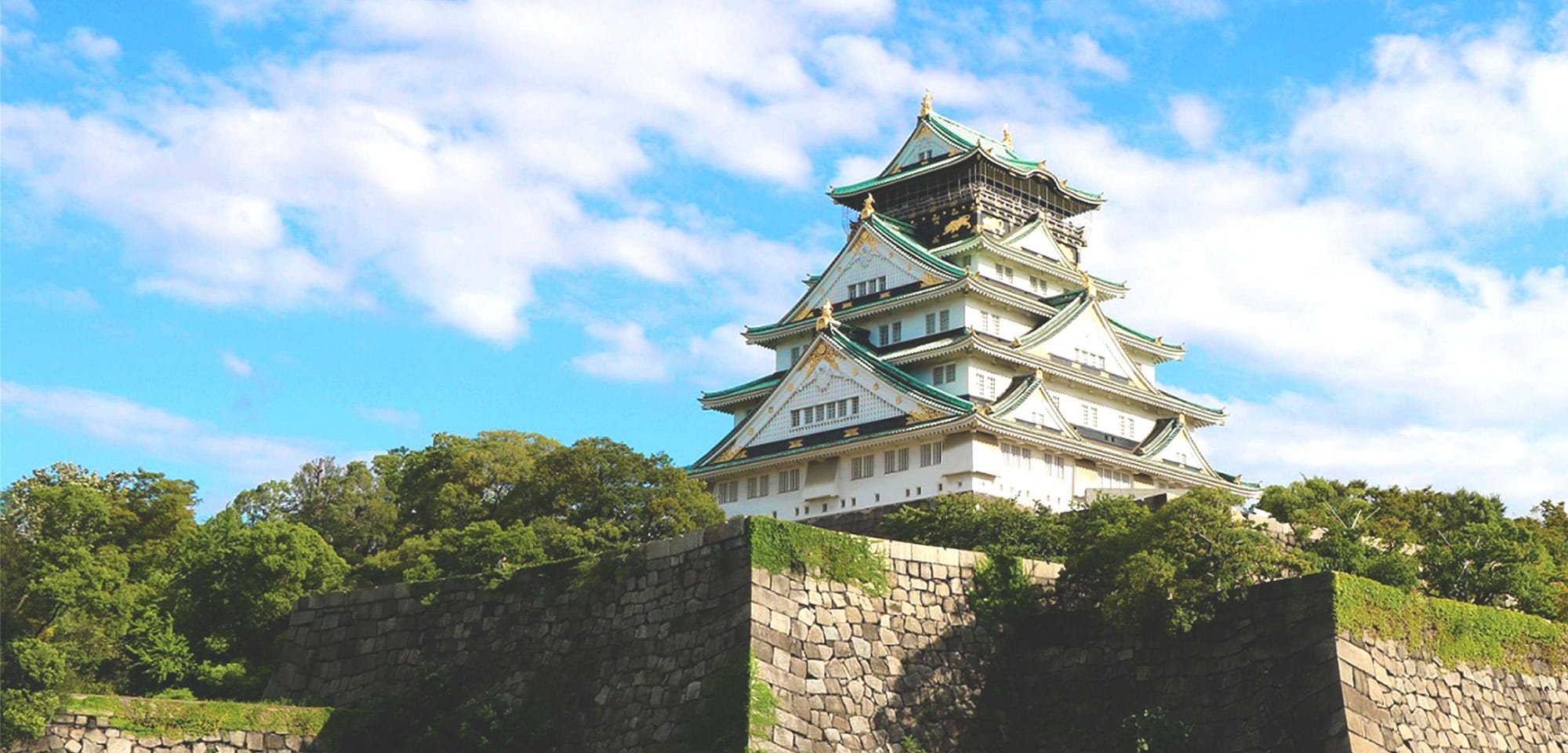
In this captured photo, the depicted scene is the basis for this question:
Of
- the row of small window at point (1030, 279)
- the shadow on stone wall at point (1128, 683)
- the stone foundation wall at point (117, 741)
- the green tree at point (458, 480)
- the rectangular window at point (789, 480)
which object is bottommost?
the stone foundation wall at point (117, 741)

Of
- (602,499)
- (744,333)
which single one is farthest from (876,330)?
(602,499)

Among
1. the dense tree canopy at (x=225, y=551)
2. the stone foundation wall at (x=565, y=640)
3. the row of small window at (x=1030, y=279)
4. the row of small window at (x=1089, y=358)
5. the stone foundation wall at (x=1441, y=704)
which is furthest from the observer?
the row of small window at (x=1030, y=279)

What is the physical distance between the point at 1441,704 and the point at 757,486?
27.6 meters

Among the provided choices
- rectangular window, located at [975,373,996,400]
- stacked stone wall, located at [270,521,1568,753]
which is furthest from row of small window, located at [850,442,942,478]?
stacked stone wall, located at [270,521,1568,753]

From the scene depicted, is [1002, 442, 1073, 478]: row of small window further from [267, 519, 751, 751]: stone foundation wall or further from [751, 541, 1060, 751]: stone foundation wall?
[267, 519, 751, 751]: stone foundation wall

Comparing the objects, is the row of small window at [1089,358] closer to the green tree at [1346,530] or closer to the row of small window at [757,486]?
the row of small window at [757,486]

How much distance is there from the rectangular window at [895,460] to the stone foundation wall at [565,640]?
20.0 meters

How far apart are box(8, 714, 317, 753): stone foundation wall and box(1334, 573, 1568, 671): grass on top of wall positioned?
52.0ft

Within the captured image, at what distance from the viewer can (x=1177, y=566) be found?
2606 cm

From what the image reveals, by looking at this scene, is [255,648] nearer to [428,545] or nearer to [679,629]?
[428,545]

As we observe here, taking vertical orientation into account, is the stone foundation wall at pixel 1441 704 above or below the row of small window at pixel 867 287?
below

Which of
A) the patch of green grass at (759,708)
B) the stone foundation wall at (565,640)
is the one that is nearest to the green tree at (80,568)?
the stone foundation wall at (565,640)

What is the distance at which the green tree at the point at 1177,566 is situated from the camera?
84.1ft

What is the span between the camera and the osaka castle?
48219 mm
